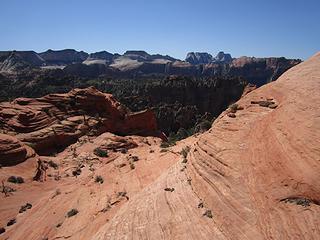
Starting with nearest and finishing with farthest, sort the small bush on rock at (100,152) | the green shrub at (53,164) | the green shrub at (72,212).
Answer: the green shrub at (72,212), the green shrub at (53,164), the small bush on rock at (100,152)

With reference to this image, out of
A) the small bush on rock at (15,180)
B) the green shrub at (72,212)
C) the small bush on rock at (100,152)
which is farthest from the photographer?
the small bush on rock at (100,152)

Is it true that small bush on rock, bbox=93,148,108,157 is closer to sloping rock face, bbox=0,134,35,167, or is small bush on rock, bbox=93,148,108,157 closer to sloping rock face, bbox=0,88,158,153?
sloping rock face, bbox=0,88,158,153

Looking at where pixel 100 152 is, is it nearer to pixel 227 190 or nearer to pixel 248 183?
pixel 227 190

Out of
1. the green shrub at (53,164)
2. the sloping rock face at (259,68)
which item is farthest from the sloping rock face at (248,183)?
the sloping rock face at (259,68)

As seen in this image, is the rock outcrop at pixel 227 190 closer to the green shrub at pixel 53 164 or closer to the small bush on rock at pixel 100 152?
the green shrub at pixel 53 164

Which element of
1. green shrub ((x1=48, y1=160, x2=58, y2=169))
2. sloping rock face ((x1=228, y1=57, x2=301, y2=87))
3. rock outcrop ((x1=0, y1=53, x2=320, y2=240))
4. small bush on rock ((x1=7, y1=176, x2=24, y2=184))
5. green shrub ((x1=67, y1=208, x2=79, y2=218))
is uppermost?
rock outcrop ((x1=0, y1=53, x2=320, y2=240))

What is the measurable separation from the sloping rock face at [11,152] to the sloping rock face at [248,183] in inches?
696

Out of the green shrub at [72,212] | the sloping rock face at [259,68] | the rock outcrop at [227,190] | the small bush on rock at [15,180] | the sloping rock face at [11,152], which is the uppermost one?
the rock outcrop at [227,190]

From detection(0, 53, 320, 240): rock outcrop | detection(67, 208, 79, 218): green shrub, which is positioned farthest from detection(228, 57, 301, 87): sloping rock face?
detection(67, 208, 79, 218): green shrub

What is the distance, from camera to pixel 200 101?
103m

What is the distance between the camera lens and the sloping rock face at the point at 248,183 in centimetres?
981

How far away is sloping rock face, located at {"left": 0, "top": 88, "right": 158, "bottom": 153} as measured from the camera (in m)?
38.5

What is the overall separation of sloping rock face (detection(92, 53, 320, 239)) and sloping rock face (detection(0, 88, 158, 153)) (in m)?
25.7

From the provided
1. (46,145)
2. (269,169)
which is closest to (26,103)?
(46,145)
